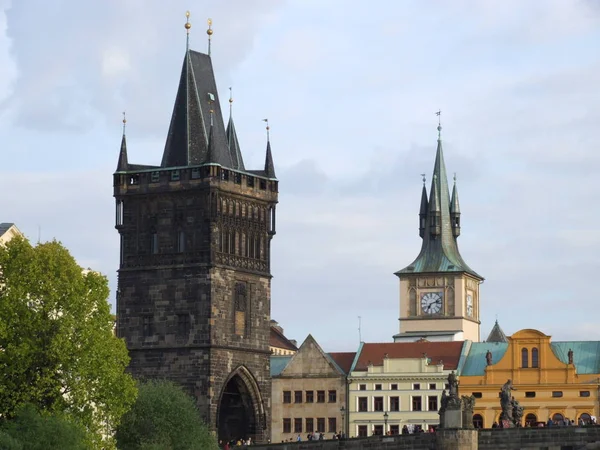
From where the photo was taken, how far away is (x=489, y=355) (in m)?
122

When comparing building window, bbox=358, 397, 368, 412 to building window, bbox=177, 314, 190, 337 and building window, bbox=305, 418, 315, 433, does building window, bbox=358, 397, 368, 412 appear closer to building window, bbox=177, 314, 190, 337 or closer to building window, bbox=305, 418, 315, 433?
building window, bbox=305, 418, 315, 433

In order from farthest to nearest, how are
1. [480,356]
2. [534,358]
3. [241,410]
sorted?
[480,356], [534,358], [241,410]

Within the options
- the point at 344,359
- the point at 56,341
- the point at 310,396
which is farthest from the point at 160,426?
the point at 344,359

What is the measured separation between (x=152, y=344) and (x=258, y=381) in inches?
245

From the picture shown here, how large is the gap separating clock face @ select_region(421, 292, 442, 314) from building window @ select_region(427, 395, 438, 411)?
28199 millimetres

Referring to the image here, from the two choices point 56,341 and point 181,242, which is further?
point 181,242

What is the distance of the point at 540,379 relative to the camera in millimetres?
120562

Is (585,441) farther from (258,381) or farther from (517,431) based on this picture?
(258,381)

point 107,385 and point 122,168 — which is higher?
point 122,168

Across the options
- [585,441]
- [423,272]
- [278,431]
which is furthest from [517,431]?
[423,272]

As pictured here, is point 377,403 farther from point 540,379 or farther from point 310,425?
point 540,379

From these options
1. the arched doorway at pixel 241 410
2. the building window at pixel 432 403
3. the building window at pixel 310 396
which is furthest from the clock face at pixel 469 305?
the arched doorway at pixel 241 410

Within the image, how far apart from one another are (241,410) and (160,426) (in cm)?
1891

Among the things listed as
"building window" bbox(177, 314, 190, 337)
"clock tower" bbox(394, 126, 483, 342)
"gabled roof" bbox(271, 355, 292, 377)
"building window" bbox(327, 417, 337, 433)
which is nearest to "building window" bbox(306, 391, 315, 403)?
"building window" bbox(327, 417, 337, 433)
